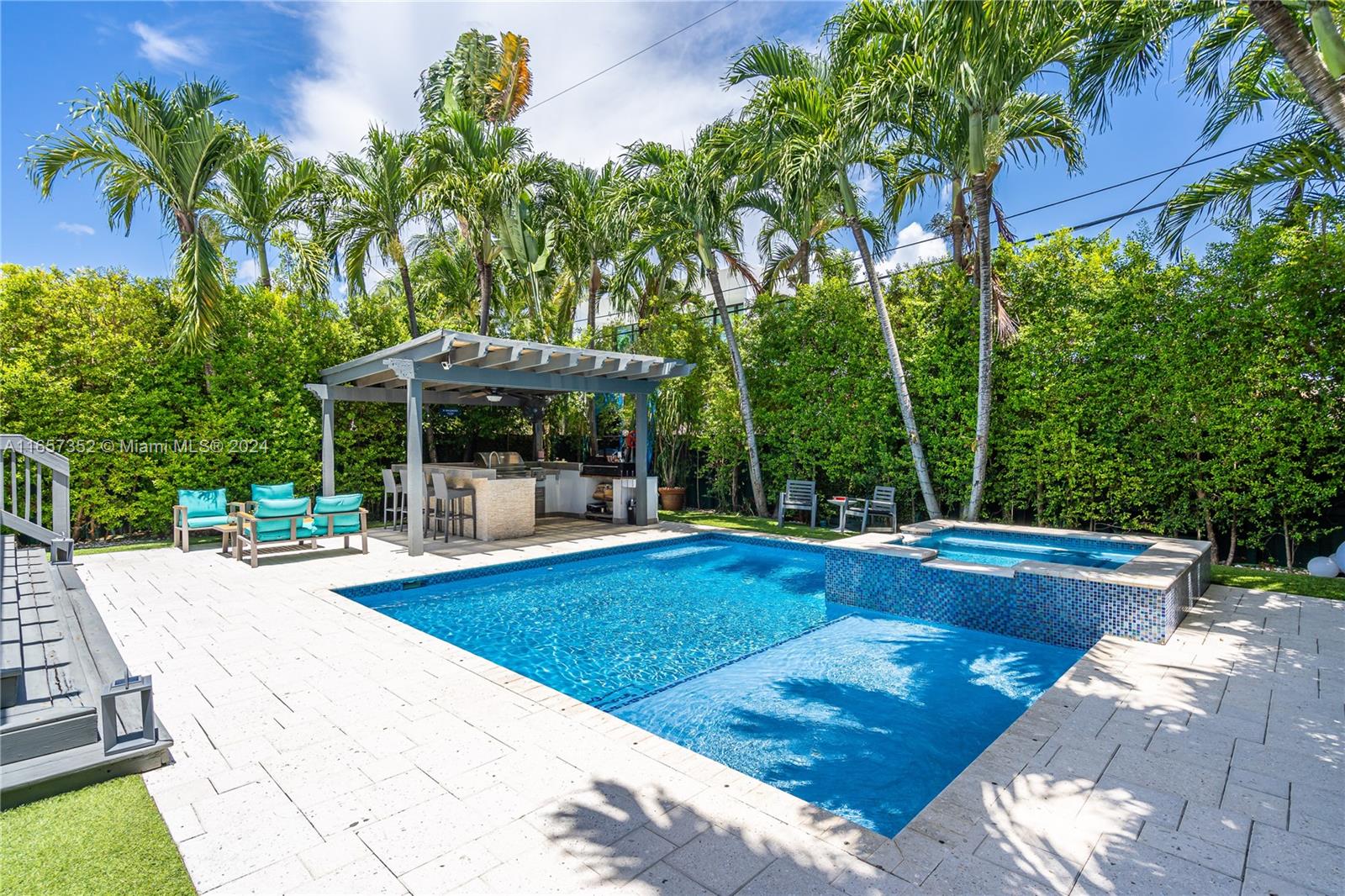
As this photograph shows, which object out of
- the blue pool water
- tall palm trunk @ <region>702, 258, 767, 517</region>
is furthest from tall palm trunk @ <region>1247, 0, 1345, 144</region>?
tall palm trunk @ <region>702, 258, 767, 517</region>

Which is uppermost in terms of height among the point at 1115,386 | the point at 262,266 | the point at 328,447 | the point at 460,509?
the point at 262,266

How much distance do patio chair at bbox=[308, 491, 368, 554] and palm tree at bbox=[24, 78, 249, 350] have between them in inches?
136

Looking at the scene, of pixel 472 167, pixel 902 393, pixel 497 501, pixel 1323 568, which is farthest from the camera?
pixel 472 167

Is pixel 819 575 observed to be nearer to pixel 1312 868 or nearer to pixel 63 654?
pixel 1312 868

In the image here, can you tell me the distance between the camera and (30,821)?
2.60 meters

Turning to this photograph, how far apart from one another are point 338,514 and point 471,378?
281 centimetres

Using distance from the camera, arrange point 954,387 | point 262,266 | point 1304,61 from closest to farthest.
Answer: point 1304,61 < point 954,387 < point 262,266

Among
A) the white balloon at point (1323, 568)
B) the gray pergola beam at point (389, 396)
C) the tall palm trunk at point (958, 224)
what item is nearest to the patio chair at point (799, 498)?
the tall palm trunk at point (958, 224)

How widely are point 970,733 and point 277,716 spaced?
173 inches

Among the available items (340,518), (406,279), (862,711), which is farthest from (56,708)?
(406,279)

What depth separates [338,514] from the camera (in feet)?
29.6

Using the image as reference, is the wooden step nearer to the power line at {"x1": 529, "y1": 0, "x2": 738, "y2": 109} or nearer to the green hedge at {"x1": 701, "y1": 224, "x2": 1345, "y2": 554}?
the green hedge at {"x1": 701, "y1": 224, "x2": 1345, "y2": 554}

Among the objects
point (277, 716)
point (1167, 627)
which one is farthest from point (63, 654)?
point (1167, 627)

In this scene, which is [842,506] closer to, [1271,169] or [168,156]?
[1271,169]
